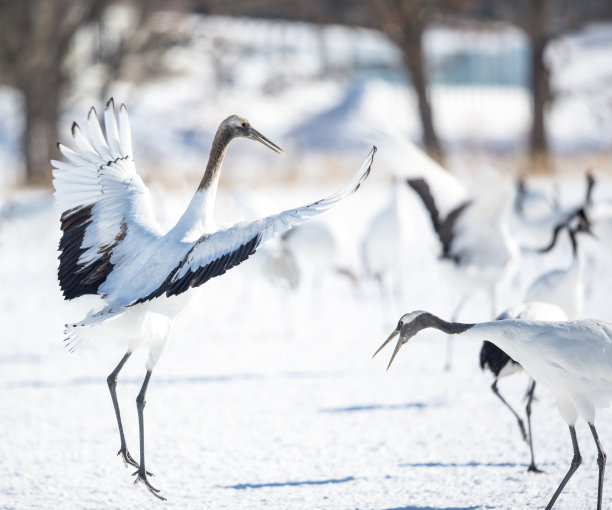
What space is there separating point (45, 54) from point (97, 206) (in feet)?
47.8

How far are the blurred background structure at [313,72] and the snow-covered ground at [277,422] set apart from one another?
2.17m

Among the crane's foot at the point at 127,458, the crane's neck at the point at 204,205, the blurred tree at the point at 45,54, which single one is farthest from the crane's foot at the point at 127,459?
the blurred tree at the point at 45,54

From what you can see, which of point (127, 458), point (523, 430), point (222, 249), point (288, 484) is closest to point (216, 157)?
point (222, 249)

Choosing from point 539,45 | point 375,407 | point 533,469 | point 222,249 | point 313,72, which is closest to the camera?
point 222,249

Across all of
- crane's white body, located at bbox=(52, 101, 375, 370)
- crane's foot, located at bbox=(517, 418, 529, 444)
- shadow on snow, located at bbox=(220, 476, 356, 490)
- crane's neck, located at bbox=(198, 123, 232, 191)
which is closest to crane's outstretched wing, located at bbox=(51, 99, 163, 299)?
crane's white body, located at bbox=(52, 101, 375, 370)

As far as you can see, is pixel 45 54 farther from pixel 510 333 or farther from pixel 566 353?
pixel 566 353

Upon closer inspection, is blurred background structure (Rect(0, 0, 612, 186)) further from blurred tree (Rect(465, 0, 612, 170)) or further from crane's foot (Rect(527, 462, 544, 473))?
crane's foot (Rect(527, 462, 544, 473))

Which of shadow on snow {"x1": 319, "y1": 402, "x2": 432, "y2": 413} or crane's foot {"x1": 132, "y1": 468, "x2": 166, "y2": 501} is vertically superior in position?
crane's foot {"x1": 132, "y1": 468, "x2": 166, "y2": 501}

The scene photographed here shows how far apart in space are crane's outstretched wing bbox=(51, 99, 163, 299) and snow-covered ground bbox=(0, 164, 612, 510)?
0.23m

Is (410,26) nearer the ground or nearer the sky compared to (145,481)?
nearer the sky

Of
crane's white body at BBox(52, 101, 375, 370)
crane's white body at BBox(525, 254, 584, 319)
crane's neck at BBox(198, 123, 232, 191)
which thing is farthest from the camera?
crane's white body at BBox(525, 254, 584, 319)

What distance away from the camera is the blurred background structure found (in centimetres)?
1755

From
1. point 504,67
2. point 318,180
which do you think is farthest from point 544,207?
point 504,67

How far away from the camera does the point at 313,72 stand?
2758 centimetres
